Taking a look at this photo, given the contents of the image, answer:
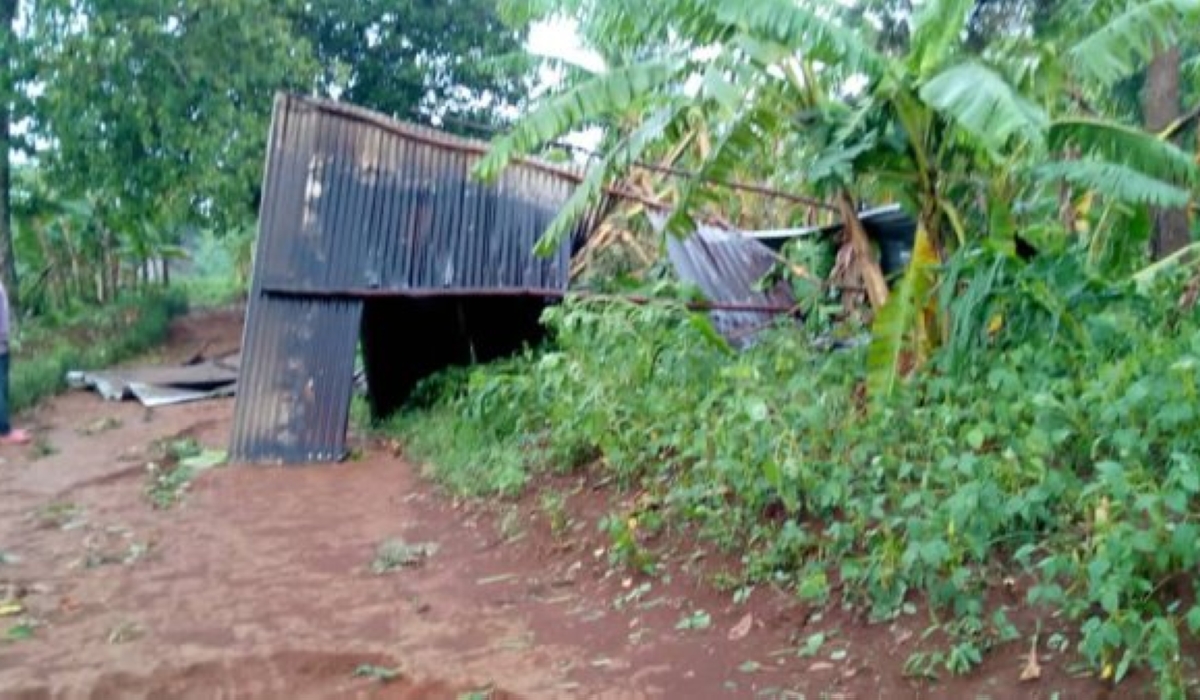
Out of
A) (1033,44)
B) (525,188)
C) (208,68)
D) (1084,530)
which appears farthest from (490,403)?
(208,68)

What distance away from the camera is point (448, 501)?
7902mm

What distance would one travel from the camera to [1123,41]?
6.04 meters

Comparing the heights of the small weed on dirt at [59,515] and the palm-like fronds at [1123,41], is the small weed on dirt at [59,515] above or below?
below

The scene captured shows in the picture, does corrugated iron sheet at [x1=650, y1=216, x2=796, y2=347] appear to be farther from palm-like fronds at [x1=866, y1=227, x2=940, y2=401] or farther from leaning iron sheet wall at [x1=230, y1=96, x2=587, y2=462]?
palm-like fronds at [x1=866, y1=227, x2=940, y2=401]

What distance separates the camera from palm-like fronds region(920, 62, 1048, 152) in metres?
5.06

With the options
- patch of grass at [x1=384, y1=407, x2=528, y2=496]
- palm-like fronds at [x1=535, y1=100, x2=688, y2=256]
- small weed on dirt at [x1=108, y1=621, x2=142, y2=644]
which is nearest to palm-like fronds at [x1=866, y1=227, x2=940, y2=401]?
palm-like fronds at [x1=535, y1=100, x2=688, y2=256]

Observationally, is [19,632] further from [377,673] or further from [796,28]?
[796,28]

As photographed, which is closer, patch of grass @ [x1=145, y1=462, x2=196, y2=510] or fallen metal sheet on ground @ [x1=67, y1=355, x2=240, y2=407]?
patch of grass @ [x1=145, y1=462, x2=196, y2=510]

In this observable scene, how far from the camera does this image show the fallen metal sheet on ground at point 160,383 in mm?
13703

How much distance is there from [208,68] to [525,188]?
25.6ft

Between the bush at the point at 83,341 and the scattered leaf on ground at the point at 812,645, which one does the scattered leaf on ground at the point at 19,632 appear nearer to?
the scattered leaf on ground at the point at 812,645

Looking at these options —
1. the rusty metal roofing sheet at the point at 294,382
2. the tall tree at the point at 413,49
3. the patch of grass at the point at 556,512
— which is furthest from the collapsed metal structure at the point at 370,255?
the tall tree at the point at 413,49

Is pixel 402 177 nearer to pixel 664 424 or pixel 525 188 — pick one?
pixel 525 188

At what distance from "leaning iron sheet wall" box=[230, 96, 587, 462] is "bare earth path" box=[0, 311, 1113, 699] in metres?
1.16
